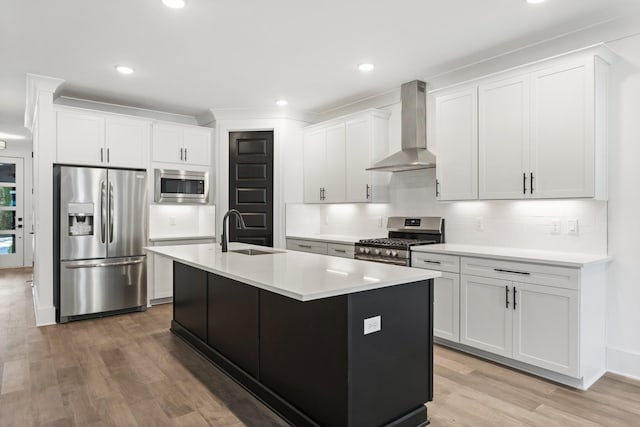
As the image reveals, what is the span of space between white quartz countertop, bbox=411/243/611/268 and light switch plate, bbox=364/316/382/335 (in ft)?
4.92

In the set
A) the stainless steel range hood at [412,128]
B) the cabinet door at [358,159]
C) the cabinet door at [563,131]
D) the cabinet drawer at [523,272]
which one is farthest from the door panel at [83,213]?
the cabinet door at [563,131]

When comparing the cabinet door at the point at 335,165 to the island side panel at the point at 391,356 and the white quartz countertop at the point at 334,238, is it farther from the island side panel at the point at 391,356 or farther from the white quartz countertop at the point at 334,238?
the island side panel at the point at 391,356

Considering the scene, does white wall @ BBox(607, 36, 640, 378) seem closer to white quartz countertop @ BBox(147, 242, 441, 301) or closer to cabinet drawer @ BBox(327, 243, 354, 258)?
white quartz countertop @ BBox(147, 242, 441, 301)

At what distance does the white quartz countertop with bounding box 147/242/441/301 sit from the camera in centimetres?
195

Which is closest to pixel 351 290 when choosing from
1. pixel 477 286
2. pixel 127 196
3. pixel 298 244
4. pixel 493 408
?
pixel 493 408

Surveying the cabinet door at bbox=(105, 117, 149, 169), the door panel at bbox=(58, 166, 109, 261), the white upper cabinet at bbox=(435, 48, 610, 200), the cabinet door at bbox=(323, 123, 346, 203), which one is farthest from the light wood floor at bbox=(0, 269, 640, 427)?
the cabinet door at bbox=(323, 123, 346, 203)

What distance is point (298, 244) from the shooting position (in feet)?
17.9

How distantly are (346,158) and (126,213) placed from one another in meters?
2.78

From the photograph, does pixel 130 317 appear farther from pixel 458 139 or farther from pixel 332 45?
pixel 458 139

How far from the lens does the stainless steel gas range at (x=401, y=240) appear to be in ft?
13.0

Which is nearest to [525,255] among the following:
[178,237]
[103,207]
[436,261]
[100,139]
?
[436,261]

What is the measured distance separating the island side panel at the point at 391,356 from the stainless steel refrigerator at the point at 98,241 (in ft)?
12.5

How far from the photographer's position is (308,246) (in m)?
5.28

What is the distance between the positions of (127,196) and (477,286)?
405 centimetres
